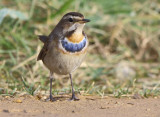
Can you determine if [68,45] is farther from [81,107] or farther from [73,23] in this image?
[81,107]

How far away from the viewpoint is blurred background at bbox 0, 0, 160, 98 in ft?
20.0

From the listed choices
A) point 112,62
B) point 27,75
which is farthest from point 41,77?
point 112,62

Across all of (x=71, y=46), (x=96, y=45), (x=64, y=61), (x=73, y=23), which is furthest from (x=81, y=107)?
(x=96, y=45)

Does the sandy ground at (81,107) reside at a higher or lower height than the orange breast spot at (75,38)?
lower

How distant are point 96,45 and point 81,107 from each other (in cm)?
360

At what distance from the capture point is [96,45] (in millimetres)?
7719

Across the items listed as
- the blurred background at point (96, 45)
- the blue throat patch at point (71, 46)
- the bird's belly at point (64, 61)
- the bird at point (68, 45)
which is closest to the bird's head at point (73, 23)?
the bird at point (68, 45)

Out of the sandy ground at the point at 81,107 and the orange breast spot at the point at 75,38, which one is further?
the orange breast spot at the point at 75,38

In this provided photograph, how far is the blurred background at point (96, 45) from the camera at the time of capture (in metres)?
6.09

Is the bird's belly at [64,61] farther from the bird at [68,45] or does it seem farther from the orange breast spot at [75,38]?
the orange breast spot at [75,38]

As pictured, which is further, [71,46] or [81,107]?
[71,46]

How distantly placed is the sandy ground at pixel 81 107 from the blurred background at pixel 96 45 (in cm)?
35

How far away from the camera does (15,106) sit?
13.6ft

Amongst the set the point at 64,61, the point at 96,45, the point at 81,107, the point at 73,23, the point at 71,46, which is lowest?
the point at 81,107
